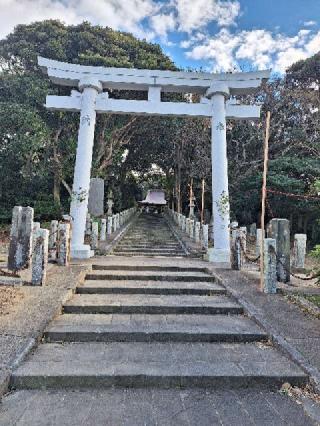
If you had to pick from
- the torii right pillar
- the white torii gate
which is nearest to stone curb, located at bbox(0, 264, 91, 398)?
the white torii gate

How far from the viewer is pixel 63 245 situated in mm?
8398

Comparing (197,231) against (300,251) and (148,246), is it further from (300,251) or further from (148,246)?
(300,251)

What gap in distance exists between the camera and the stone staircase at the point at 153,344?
3381 millimetres

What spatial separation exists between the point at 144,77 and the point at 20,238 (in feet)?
19.8

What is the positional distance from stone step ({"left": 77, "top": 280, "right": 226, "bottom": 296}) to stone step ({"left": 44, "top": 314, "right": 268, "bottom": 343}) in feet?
4.30

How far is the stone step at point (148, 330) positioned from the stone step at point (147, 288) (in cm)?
131

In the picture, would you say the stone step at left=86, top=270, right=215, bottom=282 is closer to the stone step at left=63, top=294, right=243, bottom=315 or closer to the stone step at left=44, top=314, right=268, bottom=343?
the stone step at left=63, top=294, right=243, bottom=315

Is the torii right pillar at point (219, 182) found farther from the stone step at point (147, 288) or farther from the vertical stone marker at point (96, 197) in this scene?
the vertical stone marker at point (96, 197)

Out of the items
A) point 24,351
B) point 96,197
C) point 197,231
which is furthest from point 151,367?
point 96,197

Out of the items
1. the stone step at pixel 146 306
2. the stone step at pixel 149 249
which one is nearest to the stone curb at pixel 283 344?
the stone step at pixel 146 306

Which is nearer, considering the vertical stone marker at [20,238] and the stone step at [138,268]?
the vertical stone marker at [20,238]

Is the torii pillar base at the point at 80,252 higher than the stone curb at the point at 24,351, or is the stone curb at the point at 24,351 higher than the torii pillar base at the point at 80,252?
the torii pillar base at the point at 80,252

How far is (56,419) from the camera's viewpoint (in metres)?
2.75

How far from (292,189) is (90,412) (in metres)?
16.5
